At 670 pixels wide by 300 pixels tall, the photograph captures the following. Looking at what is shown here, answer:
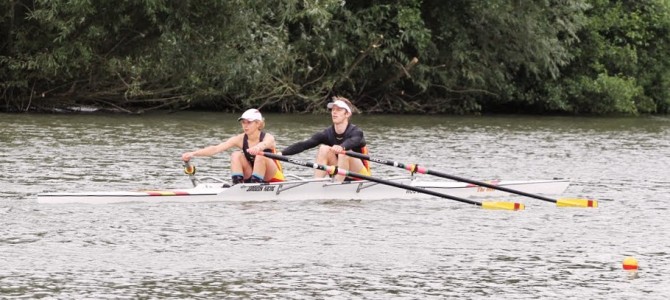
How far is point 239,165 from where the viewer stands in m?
18.7

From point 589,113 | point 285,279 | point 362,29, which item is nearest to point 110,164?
point 285,279

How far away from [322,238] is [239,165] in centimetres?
360

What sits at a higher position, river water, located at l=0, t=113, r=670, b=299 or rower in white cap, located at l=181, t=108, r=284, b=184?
rower in white cap, located at l=181, t=108, r=284, b=184

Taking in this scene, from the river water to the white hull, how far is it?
0.14 meters

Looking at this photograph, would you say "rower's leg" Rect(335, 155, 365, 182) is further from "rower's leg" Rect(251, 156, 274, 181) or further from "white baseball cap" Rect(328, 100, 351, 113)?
"rower's leg" Rect(251, 156, 274, 181)

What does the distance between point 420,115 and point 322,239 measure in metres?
27.5

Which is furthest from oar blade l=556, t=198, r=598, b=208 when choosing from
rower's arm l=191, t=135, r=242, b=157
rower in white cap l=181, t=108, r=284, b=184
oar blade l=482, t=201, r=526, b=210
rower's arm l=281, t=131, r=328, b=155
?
rower's arm l=191, t=135, r=242, b=157

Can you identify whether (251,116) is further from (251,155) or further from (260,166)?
(260,166)

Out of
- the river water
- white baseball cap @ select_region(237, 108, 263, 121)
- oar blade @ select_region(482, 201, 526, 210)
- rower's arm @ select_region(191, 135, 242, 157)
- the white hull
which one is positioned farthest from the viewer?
white baseball cap @ select_region(237, 108, 263, 121)

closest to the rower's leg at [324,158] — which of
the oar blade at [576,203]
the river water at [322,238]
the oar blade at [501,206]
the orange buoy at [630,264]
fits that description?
the river water at [322,238]

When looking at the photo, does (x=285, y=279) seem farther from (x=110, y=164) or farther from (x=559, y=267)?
(x=110, y=164)

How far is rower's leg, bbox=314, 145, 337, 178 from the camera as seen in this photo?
1916 cm

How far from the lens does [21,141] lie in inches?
1054

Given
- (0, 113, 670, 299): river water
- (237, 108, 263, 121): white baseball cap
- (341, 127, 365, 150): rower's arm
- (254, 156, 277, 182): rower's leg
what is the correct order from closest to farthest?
(0, 113, 670, 299): river water → (237, 108, 263, 121): white baseball cap → (254, 156, 277, 182): rower's leg → (341, 127, 365, 150): rower's arm
